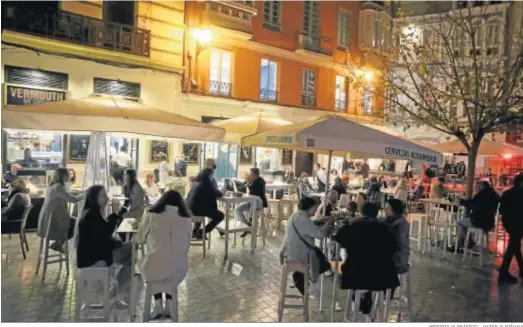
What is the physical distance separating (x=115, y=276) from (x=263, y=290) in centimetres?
228

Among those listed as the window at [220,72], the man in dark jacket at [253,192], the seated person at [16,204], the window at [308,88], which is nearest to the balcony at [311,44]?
the window at [308,88]

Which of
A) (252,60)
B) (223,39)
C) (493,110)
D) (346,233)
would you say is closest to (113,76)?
(223,39)

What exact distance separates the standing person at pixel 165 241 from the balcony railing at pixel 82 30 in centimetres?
1052

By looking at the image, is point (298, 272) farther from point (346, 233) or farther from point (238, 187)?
point (238, 187)

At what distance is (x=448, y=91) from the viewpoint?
11.8 meters

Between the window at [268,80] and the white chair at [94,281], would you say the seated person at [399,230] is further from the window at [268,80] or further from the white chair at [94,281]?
the window at [268,80]

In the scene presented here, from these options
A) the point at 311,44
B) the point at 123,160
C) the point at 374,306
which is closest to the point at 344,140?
the point at 374,306

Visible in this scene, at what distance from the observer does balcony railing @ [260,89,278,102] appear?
22.2 metres

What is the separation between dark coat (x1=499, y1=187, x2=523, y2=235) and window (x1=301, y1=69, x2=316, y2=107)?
626 inches

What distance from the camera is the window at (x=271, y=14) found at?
22.1 metres

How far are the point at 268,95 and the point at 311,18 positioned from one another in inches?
197

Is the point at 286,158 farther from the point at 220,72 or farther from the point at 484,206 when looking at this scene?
the point at 484,206

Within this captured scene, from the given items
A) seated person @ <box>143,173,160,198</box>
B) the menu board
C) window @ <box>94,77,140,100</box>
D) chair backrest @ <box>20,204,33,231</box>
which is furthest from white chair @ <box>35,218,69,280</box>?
the menu board

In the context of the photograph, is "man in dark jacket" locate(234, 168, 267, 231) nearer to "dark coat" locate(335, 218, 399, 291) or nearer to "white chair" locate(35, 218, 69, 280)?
"white chair" locate(35, 218, 69, 280)
